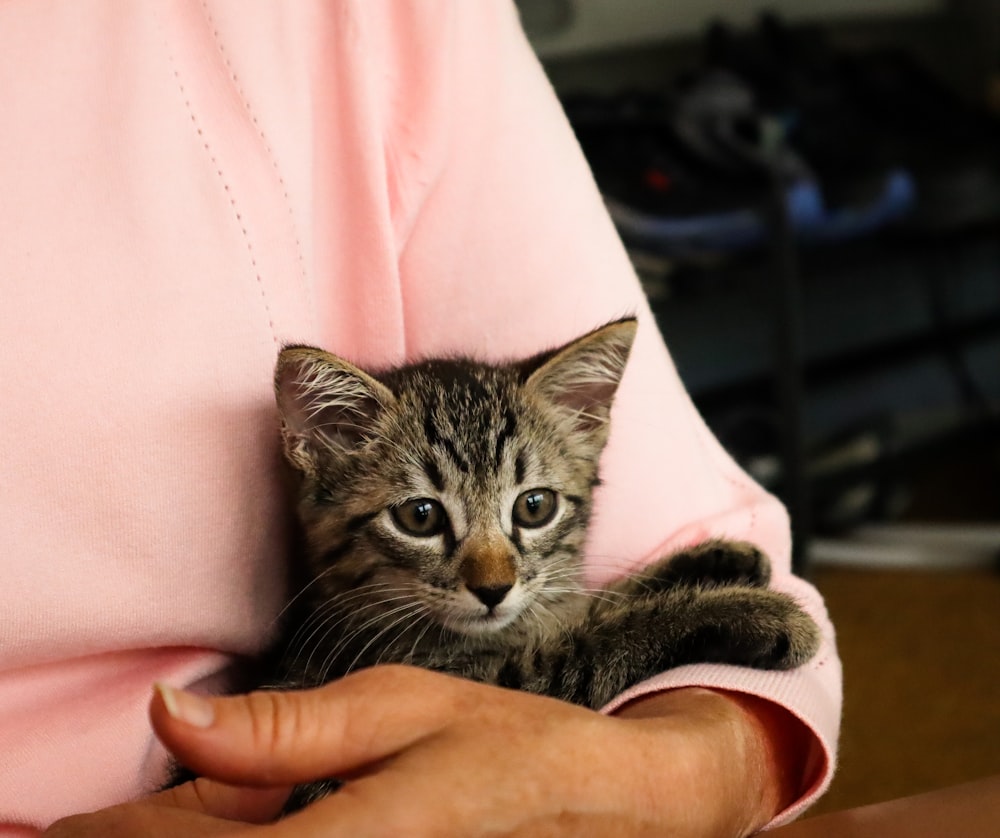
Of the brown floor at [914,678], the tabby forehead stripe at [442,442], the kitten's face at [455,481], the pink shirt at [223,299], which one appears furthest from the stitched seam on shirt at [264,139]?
the brown floor at [914,678]

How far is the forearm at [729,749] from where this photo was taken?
2.31 feet

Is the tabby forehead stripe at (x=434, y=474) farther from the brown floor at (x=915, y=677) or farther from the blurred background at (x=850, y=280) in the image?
the blurred background at (x=850, y=280)

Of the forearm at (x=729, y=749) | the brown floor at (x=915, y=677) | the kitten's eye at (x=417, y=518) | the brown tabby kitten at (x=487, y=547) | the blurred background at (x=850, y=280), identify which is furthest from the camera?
the blurred background at (x=850, y=280)

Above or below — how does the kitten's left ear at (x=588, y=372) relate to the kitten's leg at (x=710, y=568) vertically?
above

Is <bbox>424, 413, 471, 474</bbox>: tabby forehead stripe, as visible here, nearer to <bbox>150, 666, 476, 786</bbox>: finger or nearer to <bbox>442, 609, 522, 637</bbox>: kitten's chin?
<bbox>442, 609, 522, 637</bbox>: kitten's chin

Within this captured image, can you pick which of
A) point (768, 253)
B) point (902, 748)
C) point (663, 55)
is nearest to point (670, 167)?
point (768, 253)

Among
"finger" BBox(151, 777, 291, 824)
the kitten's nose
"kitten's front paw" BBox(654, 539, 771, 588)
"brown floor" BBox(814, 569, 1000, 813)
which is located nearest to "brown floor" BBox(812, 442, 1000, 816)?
"brown floor" BBox(814, 569, 1000, 813)

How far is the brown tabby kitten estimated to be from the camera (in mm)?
932

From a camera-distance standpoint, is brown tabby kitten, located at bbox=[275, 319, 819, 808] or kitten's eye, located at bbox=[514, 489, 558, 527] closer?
brown tabby kitten, located at bbox=[275, 319, 819, 808]

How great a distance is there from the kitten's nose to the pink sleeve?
4.8 inches

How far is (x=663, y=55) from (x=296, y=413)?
2.79 m

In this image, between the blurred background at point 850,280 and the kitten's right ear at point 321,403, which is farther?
the blurred background at point 850,280

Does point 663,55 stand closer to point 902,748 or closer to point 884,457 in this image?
point 884,457

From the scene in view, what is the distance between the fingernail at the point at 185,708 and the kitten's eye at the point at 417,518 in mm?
508
